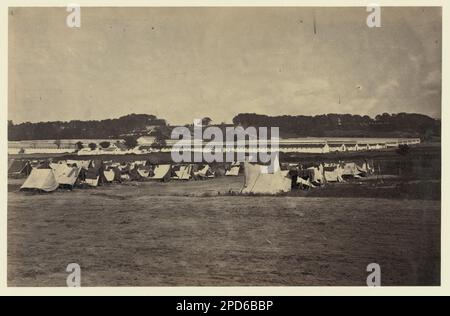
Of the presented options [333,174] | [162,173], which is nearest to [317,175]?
[333,174]

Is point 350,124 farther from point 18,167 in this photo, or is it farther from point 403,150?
point 18,167

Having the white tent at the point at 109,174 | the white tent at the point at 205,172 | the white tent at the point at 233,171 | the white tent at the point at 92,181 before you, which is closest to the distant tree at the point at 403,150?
the white tent at the point at 233,171

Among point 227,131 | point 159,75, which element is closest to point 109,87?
point 159,75

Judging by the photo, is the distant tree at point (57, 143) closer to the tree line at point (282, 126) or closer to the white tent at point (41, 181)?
the tree line at point (282, 126)

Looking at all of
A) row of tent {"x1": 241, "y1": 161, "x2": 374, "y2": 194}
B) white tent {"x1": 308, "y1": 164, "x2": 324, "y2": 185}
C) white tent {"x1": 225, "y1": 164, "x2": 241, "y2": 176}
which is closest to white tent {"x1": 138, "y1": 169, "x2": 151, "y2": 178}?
white tent {"x1": 225, "y1": 164, "x2": 241, "y2": 176}

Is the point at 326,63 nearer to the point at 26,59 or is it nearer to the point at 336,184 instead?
the point at 336,184

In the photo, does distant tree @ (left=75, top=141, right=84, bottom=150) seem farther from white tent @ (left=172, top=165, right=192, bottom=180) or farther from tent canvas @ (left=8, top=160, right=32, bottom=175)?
white tent @ (left=172, top=165, right=192, bottom=180)
